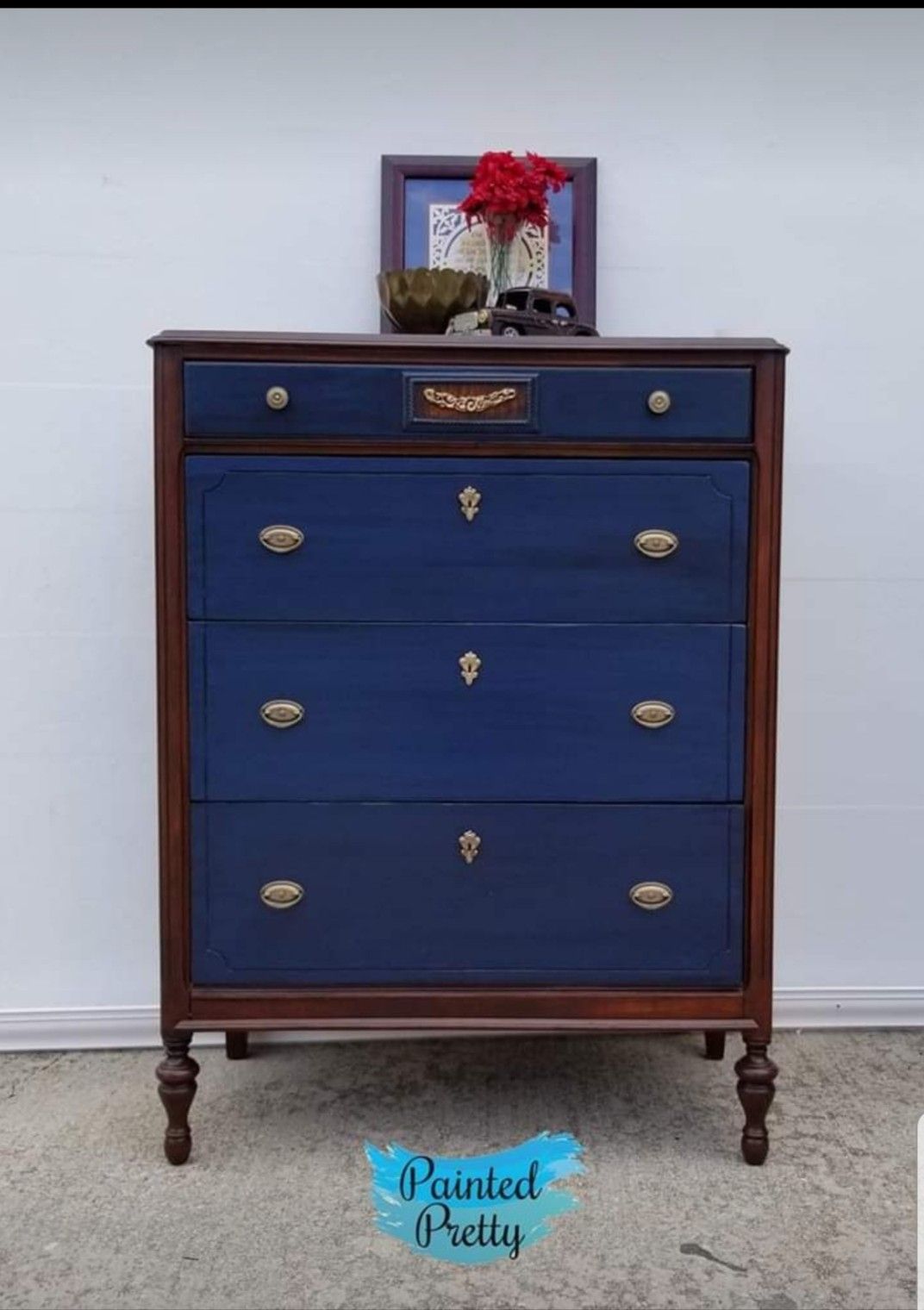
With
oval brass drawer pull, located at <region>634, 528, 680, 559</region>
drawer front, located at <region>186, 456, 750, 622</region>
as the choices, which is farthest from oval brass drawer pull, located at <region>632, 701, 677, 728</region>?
oval brass drawer pull, located at <region>634, 528, 680, 559</region>

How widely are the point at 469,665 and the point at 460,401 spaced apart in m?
0.43

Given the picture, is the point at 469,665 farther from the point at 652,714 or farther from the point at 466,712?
the point at 652,714

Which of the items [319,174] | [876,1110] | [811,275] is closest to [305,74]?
[319,174]

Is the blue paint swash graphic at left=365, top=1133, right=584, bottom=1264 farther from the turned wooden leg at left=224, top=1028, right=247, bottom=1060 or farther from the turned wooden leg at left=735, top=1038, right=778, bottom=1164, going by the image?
the turned wooden leg at left=224, top=1028, right=247, bottom=1060

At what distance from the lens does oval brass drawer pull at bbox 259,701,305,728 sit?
1995 mm

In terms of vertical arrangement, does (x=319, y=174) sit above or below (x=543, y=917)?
above

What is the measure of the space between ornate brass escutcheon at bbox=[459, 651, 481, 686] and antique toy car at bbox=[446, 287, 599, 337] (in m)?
0.57

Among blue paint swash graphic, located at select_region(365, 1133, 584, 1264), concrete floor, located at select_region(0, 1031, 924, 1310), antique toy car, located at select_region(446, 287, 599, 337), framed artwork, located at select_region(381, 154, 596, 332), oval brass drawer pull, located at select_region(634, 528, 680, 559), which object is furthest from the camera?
framed artwork, located at select_region(381, 154, 596, 332)

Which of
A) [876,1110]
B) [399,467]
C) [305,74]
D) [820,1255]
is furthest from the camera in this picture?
[305,74]

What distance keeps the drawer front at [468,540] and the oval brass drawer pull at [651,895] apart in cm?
45

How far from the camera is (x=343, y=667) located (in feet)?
6.54

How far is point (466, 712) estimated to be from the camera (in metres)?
2.00

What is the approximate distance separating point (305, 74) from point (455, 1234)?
225cm

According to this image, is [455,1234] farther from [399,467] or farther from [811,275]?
[811,275]
